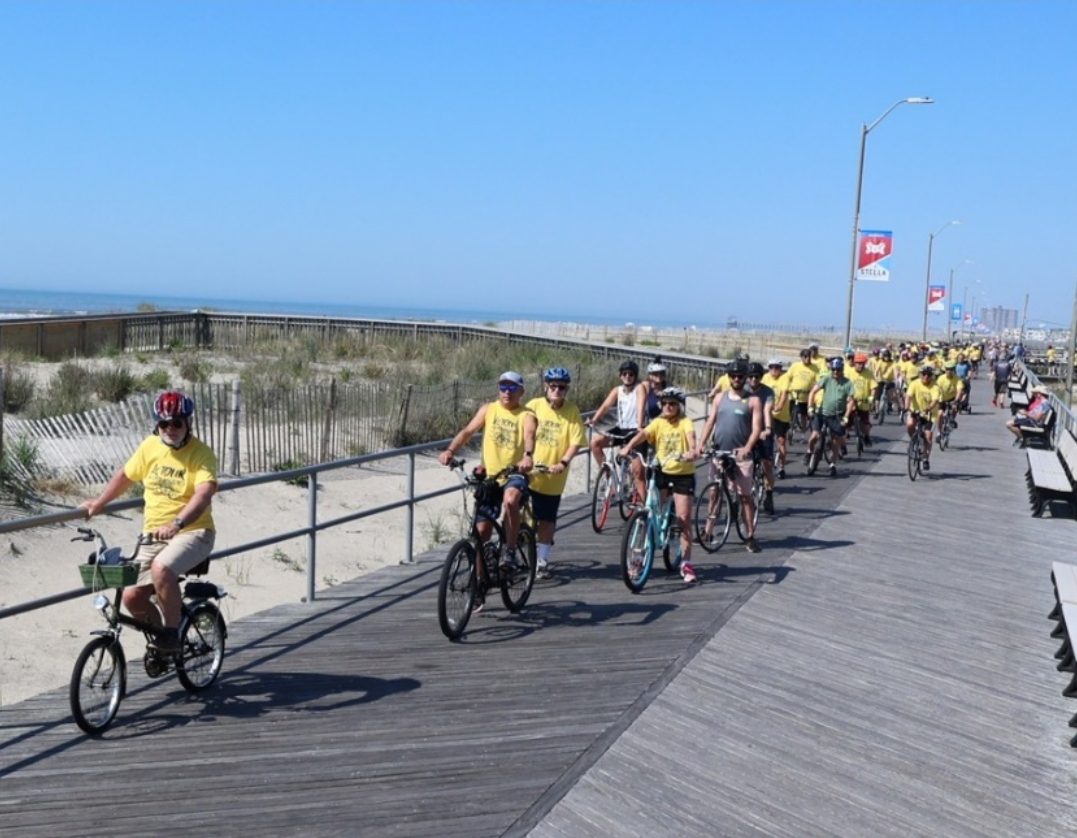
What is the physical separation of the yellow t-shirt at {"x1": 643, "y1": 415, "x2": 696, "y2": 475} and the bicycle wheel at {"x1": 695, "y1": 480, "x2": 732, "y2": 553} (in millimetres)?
1729

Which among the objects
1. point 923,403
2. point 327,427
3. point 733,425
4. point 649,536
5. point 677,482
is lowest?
point 327,427

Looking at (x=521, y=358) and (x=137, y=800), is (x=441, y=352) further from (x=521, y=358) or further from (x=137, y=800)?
(x=137, y=800)

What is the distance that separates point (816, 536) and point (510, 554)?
5541 millimetres

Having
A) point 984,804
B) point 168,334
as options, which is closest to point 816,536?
point 984,804

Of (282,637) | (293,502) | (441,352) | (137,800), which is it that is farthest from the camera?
(441,352)

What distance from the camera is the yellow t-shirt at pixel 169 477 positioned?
6.96 metres

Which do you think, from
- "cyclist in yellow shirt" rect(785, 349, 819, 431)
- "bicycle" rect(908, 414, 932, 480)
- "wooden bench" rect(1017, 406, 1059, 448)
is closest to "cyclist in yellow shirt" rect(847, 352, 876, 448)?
"cyclist in yellow shirt" rect(785, 349, 819, 431)

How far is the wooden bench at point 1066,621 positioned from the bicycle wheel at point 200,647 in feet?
15.4

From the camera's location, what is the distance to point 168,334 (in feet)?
150

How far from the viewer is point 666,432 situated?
1081 cm

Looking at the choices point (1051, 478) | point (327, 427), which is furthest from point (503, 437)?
point (327, 427)

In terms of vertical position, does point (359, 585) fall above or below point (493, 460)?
below

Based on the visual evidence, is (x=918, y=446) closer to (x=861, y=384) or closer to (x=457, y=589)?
(x=861, y=384)

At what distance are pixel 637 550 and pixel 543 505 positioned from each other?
3.03 ft
